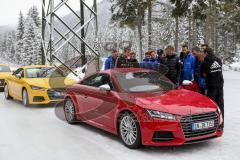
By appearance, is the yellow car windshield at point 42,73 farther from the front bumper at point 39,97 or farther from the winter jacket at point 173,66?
the winter jacket at point 173,66

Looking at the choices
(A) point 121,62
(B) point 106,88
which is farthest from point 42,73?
(B) point 106,88

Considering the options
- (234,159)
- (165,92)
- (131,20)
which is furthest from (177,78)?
(131,20)

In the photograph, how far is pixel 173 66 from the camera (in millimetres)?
9945

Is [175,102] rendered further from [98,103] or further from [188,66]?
[188,66]

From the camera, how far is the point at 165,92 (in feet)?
24.8

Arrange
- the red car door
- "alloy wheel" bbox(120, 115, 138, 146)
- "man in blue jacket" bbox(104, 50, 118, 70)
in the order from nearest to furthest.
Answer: "alloy wheel" bbox(120, 115, 138, 146)
the red car door
"man in blue jacket" bbox(104, 50, 118, 70)

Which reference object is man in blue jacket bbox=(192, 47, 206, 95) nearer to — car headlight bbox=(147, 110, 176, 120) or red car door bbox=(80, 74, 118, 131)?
red car door bbox=(80, 74, 118, 131)

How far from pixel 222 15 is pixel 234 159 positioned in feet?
143

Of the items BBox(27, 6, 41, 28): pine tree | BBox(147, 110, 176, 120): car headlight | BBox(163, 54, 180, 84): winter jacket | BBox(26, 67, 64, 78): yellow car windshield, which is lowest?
BBox(147, 110, 176, 120): car headlight

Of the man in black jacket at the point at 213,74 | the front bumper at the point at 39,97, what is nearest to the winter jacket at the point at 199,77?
the man in black jacket at the point at 213,74

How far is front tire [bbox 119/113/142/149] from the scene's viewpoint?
667 cm

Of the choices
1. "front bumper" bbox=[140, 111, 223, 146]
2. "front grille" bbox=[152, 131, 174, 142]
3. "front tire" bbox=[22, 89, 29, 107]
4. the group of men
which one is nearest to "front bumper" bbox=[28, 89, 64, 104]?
"front tire" bbox=[22, 89, 29, 107]

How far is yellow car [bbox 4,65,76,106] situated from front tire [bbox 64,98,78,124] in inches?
106

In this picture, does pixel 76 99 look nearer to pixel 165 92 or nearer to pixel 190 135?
pixel 165 92
